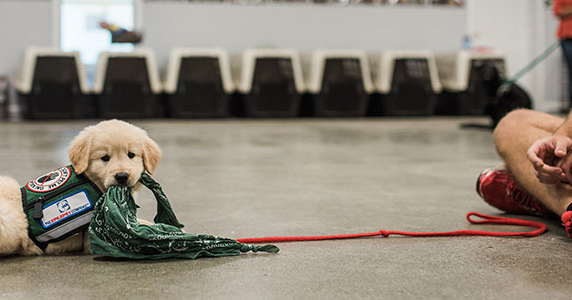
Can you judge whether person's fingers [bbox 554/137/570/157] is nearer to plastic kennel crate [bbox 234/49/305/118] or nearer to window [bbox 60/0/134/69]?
plastic kennel crate [bbox 234/49/305/118]

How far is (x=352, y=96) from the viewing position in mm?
6660

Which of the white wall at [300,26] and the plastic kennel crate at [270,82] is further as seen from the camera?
the white wall at [300,26]

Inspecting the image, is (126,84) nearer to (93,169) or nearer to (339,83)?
(339,83)

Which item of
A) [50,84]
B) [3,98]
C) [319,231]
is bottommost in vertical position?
[3,98]

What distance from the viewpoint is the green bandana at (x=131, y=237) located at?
132 centimetres

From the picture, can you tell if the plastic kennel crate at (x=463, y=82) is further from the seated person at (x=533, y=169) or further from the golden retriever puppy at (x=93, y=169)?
the golden retriever puppy at (x=93, y=169)

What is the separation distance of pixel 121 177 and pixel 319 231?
55 cm

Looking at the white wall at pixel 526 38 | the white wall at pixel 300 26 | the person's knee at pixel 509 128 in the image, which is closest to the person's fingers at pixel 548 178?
the person's knee at pixel 509 128

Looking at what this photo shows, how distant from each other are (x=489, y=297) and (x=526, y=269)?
0.22 meters

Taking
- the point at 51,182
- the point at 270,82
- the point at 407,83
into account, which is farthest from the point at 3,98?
the point at 51,182

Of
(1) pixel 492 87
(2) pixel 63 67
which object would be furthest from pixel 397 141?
(2) pixel 63 67

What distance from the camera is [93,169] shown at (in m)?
1.39

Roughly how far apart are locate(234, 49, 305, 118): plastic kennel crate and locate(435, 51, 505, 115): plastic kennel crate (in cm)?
166

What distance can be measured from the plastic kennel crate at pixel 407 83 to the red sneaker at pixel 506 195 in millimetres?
4835
